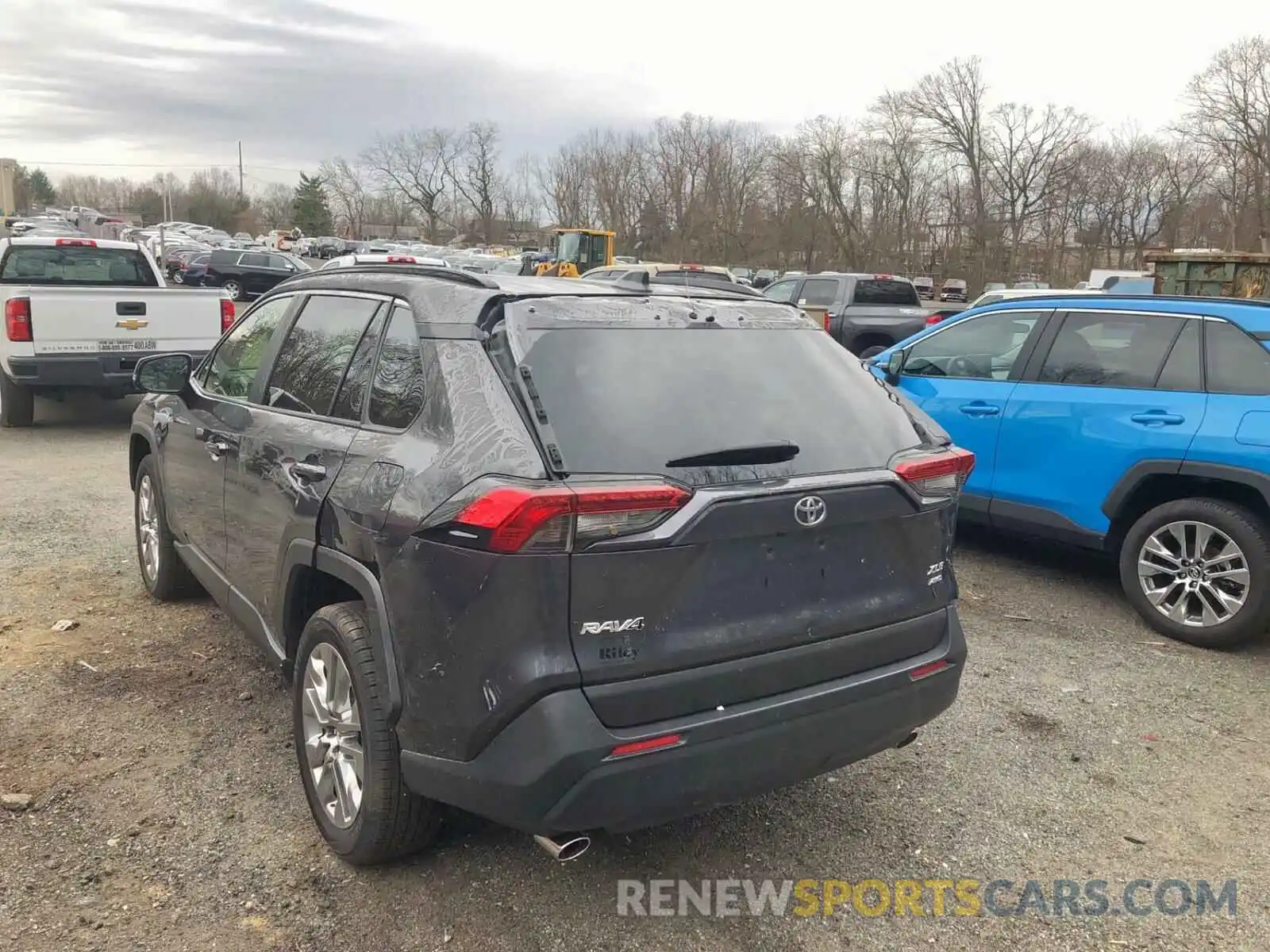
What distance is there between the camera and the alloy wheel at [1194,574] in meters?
4.88

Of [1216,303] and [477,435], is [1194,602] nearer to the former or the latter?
[1216,303]

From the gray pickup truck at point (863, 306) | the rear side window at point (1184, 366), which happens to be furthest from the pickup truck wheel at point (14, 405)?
the gray pickup truck at point (863, 306)

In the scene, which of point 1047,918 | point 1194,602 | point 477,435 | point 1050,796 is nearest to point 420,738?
point 477,435

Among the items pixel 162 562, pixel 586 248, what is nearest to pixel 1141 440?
pixel 162 562

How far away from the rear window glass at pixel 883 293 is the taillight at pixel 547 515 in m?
14.4

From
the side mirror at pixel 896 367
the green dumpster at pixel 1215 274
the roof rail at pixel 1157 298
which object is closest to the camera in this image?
the roof rail at pixel 1157 298

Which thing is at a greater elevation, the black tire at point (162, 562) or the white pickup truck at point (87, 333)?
the white pickup truck at point (87, 333)

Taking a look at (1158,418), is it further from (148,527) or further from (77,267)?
(77,267)

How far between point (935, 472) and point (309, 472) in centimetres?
199

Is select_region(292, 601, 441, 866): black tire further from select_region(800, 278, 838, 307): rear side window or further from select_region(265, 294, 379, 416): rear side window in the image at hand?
select_region(800, 278, 838, 307): rear side window

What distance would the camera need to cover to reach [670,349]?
284cm

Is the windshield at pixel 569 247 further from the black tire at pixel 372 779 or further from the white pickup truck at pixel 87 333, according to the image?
the black tire at pixel 372 779

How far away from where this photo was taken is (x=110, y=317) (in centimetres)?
924

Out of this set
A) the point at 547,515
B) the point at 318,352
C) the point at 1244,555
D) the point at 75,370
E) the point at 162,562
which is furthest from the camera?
the point at 75,370
